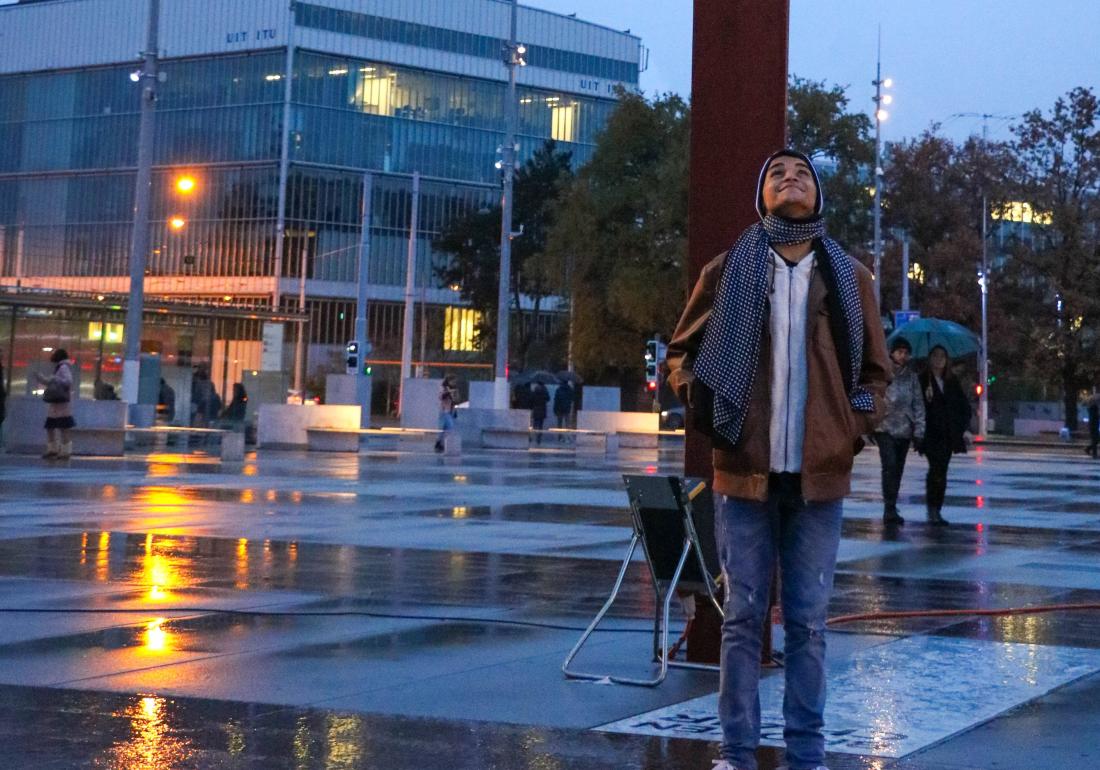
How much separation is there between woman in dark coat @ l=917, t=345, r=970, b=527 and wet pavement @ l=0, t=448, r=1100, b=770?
0.70 metres

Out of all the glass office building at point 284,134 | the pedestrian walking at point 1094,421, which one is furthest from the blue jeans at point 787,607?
the glass office building at point 284,134

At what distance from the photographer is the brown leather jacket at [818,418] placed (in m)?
5.28

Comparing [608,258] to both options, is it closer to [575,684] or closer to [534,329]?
[534,329]

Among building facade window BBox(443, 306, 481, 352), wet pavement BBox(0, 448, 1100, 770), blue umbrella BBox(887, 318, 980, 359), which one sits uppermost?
building facade window BBox(443, 306, 481, 352)

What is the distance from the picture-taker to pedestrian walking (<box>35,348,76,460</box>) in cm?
2691

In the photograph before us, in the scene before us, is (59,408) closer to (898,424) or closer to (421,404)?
(898,424)

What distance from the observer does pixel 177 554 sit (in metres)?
13.0

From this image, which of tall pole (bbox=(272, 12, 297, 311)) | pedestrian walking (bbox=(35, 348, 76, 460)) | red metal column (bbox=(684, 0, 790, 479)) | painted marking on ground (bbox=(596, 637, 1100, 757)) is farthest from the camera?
tall pole (bbox=(272, 12, 297, 311))

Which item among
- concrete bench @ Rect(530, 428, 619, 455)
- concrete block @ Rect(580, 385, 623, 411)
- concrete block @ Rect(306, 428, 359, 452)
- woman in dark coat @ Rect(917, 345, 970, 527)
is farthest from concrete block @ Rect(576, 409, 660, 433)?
woman in dark coat @ Rect(917, 345, 970, 527)

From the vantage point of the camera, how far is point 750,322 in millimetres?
5402

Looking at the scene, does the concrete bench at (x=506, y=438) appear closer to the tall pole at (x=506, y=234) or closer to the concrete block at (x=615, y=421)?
the tall pole at (x=506, y=234)

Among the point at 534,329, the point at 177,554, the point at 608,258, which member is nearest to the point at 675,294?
the point at 608,258

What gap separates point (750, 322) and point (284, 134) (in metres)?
90.1

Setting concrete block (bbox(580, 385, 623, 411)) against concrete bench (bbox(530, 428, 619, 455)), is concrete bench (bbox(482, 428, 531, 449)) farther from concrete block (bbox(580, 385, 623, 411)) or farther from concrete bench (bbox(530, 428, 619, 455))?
concrete block (bbox(580, 385, 623, 411))
